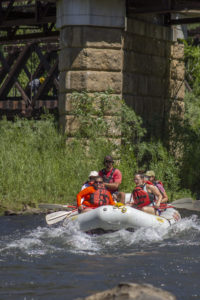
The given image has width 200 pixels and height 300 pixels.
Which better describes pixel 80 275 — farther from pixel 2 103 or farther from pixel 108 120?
pixel 2 103

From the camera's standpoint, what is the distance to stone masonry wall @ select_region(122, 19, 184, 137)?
21875 mm

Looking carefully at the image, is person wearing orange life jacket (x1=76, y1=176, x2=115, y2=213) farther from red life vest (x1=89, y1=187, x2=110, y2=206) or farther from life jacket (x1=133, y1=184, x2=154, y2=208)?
life jacket (x1=133, y1=184, x2=154, y2=208)

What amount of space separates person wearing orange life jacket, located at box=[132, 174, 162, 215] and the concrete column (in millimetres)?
5094

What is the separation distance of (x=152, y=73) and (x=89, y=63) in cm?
309

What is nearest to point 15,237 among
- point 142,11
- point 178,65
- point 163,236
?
point 163,236

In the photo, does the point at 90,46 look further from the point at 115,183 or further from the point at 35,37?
the point at 35,37

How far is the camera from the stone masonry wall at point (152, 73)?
2188 centimetres

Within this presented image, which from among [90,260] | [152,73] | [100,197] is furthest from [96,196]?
[152,73]

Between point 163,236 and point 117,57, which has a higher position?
point 117,57

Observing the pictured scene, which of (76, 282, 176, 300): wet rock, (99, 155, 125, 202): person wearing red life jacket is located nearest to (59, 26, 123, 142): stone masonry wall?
(99, 155, 125, 202): person wearing red life jacket

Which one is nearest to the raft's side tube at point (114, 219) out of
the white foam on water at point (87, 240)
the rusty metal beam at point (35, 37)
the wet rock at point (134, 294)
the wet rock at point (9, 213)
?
the white foam on water at point (87, 240)

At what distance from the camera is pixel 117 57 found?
21.0 meters

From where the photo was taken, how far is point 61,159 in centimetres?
2039

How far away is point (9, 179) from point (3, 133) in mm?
2821
